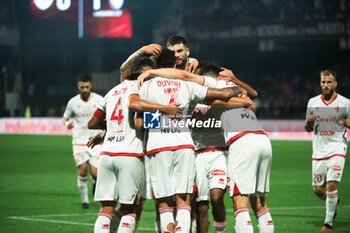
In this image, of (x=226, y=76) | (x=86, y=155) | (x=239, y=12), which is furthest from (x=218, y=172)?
(x=239, y=12)

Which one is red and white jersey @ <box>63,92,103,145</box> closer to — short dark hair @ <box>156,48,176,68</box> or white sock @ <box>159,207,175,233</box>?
short dark hair @ <box>156,48,176,68</box>

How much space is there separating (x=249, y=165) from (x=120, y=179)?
4.34 feet

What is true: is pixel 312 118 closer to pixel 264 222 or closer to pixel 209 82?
pixel 264 222

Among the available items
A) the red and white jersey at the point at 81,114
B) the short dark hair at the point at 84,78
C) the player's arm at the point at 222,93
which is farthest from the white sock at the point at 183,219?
the red and white jersey at the point at 81,114

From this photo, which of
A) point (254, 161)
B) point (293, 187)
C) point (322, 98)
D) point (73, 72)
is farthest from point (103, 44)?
point (254, 161)

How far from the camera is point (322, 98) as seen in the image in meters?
9.68

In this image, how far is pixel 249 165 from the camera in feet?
21.5

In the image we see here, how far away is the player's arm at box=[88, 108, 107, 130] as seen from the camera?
664 centimetres

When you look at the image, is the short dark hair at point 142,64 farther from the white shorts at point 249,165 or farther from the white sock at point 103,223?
the white sock at point 103,223

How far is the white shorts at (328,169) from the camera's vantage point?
365 inches

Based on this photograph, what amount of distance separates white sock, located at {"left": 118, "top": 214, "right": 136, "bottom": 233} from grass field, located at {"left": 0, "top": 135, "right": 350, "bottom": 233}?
258 cm

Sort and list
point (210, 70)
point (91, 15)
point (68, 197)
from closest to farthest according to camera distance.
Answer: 1. point (210, 70)
2. point (68, 197)
3. point (91, 15)

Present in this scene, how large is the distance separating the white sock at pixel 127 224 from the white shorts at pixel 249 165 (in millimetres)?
1041

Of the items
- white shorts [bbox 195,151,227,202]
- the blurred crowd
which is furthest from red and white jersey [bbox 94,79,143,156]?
the blurred crowd
